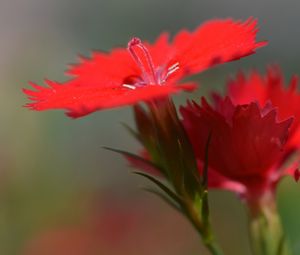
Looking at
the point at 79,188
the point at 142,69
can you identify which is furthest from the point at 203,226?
the point at 79,188

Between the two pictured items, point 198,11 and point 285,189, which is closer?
point 285,189

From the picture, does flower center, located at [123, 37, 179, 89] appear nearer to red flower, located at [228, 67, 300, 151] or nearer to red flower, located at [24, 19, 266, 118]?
red flower, located at [24, 19, 266, 118]

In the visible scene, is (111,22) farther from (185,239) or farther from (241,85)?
(241,85)

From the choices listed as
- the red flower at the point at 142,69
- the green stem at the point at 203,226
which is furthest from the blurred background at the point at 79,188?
the green stem at the point at 203,226

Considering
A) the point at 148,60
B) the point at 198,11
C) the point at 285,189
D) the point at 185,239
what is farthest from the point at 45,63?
the point at 148,60

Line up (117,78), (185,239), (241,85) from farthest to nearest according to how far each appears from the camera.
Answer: (185,239) → (241,85) → (117,78)

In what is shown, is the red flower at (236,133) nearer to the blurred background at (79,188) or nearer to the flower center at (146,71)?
the flower center at (146,71)
